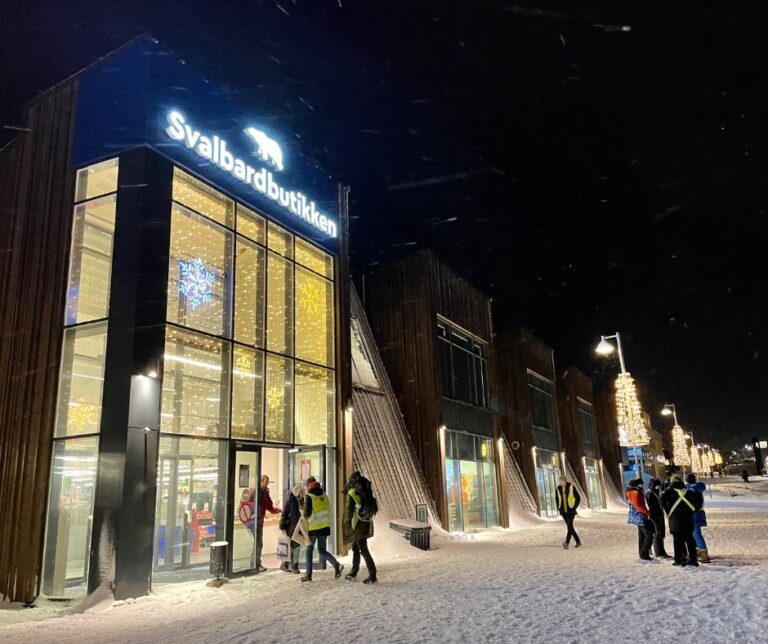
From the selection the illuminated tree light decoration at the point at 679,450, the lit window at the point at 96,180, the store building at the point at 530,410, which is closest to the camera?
the lit window at the point at 96,180

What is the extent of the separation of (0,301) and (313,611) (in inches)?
326

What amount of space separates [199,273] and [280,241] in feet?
8.84

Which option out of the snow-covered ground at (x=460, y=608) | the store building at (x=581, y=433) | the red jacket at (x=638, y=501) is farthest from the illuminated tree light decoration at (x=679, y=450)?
the red jacket at (x=638, y=501)

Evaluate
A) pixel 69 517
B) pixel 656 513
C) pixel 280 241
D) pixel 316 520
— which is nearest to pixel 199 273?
pixel 280 241

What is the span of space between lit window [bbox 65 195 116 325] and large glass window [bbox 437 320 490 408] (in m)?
12.4

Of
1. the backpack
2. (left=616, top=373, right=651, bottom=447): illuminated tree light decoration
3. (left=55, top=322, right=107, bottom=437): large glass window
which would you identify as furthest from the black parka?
(left=616, top=373, right=651, bottom=447): illuminated tree light decoration

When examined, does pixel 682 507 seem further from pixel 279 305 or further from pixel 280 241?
pixel 280 241

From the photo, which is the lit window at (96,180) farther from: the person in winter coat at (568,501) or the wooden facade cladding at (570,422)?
the wooden facade cladding at (570,422)

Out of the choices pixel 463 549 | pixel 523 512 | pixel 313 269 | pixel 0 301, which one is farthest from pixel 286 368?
pixel 523 512

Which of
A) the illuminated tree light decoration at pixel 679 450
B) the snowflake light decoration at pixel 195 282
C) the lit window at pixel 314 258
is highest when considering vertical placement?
the lit window at pixel 314 258

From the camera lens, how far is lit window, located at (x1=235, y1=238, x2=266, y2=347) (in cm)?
1209

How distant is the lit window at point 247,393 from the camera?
1160cm

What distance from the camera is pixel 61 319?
33.7ft

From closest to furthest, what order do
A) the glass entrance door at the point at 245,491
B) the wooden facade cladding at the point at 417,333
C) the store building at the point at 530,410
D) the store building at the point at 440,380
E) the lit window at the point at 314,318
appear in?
the glass entrance door at the point at 245,491 < the lit window at the point at 314,318 < the wooden facade cladding at the point at 417,333 < the store building at the point at 440,380 < the store building at the point at 530,410
